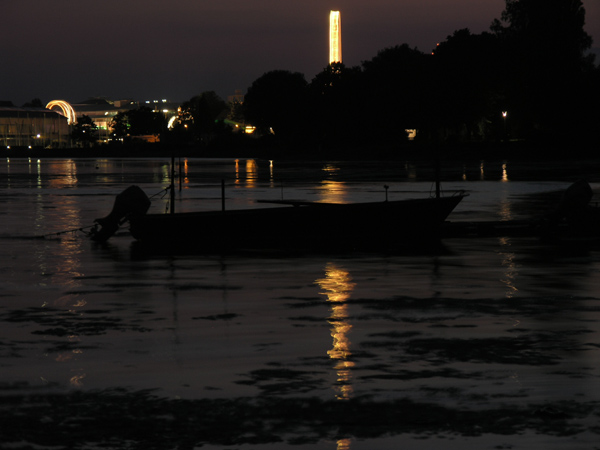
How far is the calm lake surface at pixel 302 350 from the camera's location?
10.0m

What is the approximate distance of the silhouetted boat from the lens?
29.9 metres

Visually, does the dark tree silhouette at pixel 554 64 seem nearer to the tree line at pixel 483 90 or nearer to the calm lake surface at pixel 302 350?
the tree line at pixel 483 90

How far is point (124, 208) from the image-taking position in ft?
103

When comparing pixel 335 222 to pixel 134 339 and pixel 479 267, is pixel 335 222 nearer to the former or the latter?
pixel 479 267

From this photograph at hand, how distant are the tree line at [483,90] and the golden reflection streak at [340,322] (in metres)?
63.2

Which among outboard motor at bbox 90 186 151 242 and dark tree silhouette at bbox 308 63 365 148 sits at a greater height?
dark tree silhouette at bbox 308 63 365 148

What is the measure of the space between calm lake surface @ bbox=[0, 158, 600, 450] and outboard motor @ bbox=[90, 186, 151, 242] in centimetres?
368

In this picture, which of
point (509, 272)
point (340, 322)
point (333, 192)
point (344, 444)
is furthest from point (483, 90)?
point (344, 444)

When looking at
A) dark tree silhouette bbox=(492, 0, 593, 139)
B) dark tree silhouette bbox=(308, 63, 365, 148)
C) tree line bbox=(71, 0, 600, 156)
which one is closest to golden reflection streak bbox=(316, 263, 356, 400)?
tree line bbox=(71, 0, 600, 156)

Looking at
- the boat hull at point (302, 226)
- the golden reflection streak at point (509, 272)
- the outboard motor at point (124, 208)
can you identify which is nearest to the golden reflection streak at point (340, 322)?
the golden reflection streak at point (509, 272)

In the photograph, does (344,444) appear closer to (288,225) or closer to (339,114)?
(288,225)

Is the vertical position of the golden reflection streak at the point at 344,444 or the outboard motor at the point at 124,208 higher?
the outboard motor at the point at 124,208

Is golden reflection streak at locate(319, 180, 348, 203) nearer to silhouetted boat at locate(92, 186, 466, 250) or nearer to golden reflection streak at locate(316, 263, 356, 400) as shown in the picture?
silhouetted boat at locate(92, 186, 466, 250)

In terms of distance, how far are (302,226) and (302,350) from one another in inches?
672
